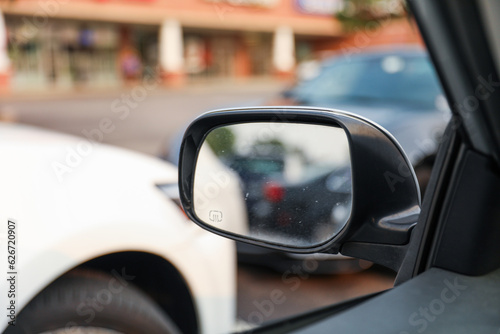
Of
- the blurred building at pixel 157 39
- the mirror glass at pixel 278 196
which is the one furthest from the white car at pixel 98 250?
the blurred building at pixel 157 39

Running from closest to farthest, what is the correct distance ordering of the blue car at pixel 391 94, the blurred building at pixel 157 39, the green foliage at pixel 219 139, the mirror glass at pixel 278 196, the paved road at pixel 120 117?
the mirror glass at pixel 278 196 < the green foliage at pixel 219 139 < the blue car at pixel 391 94 < the paved road at pixel 120 117 < the blurred building at pixel 157 39

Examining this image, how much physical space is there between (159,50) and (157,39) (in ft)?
2.87

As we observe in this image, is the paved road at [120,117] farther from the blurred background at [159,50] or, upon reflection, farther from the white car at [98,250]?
the white car at [98,250]

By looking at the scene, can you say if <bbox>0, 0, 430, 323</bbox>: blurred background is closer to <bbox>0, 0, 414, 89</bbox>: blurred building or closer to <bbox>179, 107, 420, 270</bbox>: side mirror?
<bbox>0, 0, 414, 89</bbox>: blurred building

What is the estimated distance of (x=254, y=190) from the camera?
56.4 inches

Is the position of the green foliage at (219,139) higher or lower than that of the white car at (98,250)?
higher

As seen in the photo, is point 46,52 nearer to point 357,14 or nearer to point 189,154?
point 357,14

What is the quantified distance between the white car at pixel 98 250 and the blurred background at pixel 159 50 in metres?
10.9

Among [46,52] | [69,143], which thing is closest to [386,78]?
[69,143]

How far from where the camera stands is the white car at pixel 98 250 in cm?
143

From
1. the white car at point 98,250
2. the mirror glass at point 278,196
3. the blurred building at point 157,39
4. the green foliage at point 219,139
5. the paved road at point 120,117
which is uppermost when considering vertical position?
the blurred building at point 157,39

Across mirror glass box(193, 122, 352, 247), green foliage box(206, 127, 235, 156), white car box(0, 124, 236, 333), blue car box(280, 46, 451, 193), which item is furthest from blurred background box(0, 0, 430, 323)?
green foliage box(206, 127, 235, 156)

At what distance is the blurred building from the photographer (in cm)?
2439

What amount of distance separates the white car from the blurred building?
71.1 feet
